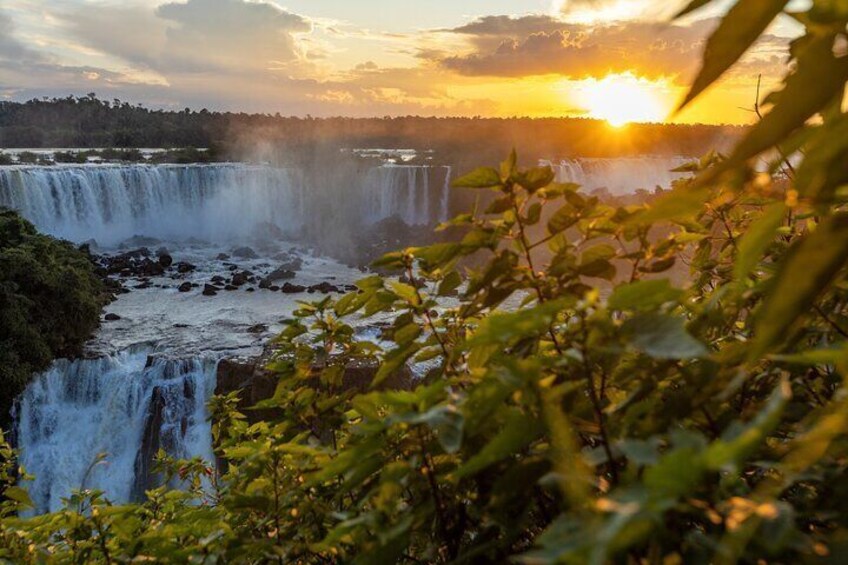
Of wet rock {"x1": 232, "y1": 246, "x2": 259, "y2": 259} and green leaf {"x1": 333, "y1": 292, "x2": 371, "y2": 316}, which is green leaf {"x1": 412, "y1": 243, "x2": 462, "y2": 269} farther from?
wet rock {"x1": 232, "y1": 246, "x2": 259, "y2": 259}

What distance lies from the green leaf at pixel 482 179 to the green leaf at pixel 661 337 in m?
0.44

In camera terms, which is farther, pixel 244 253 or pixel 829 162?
pixel 244 253

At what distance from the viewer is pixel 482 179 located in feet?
3.93

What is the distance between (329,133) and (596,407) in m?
69.8

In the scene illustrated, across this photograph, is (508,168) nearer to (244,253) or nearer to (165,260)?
(165,260)

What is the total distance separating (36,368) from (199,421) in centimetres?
453

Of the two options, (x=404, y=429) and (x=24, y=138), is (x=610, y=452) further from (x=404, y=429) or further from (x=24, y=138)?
(x=24, y=138)

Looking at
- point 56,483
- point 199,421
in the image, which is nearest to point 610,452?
point 199,421

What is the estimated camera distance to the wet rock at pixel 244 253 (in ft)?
117

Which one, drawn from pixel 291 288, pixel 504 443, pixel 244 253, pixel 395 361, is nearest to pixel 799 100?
pixel 504 443

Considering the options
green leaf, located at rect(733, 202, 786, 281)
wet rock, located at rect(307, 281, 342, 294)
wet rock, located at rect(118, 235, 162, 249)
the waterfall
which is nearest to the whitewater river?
the waterfall

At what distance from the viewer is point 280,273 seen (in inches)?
1154

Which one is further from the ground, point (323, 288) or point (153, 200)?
point (153, 200)

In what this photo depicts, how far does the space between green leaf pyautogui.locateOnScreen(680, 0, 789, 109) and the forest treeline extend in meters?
51.4
